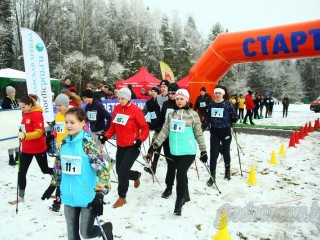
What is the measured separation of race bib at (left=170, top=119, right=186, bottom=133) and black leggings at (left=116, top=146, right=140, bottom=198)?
2.58 feet

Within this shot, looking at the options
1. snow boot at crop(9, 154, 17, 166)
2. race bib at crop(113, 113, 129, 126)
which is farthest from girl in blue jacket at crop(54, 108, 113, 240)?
snow boot at crop(9, 154, 17, 166)

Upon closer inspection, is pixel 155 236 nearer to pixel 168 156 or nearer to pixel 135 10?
pixel 168 156

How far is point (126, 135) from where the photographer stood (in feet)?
15.8

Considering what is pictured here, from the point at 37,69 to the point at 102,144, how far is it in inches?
170

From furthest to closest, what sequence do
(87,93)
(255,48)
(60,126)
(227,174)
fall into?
(255,48), (227,174), (87,93), (60,126)

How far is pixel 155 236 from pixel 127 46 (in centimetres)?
4336

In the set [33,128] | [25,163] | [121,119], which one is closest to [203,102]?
[121,119]

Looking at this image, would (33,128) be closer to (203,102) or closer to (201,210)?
(201,210)

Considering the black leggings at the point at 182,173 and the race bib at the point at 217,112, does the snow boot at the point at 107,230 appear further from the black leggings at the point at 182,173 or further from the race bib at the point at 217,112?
the race bib at the point at 217,112

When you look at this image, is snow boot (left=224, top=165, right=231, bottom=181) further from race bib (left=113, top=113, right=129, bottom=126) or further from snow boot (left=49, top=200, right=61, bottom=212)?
snow boot (left=49, top=200, right=61, bottom=212)

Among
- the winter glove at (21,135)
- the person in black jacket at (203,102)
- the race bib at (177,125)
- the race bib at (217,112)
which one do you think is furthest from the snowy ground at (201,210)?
the person in black jacket at (203,102)

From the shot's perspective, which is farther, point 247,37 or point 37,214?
point 247,37

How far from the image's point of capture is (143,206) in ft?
15.8

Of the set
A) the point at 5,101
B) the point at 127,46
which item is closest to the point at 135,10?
the point at 127,46
